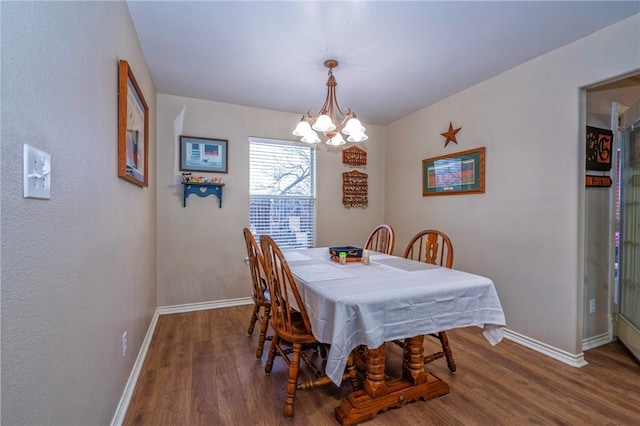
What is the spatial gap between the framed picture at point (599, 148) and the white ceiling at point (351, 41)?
2.55 feet

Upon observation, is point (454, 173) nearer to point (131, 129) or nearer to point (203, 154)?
point (203, 154)

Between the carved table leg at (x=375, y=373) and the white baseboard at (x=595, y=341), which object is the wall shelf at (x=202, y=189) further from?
the white baseboard at (x=595, y=341)

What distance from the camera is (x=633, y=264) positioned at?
236 cm

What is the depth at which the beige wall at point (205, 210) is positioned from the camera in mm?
3168

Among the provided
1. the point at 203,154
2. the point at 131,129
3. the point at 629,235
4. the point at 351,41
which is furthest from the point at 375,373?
the point at 203,154

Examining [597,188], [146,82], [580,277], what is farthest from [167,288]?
[597,188]

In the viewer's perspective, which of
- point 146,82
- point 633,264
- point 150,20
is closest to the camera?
point 150,20

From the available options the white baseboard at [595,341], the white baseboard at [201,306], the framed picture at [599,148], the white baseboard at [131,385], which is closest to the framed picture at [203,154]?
the white baseboard at [201,306]

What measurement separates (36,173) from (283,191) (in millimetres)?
2966

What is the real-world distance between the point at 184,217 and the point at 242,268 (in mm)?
872

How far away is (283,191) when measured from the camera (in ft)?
12.2

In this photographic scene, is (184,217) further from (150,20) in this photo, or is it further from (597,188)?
(597,188)

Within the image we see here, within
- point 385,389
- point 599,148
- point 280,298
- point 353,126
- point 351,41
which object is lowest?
point 385,389

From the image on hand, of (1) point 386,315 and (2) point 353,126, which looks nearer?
(1) point 386,315
